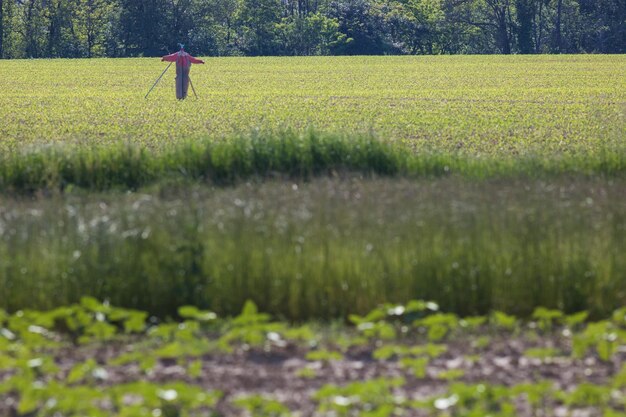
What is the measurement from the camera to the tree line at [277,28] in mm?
83312

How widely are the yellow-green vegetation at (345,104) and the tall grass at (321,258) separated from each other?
327 inches

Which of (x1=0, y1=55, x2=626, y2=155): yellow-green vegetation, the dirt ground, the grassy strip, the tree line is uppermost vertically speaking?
the tree line

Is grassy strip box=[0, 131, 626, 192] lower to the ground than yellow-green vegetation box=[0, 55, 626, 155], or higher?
higher

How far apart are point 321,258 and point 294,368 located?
5.63 ft

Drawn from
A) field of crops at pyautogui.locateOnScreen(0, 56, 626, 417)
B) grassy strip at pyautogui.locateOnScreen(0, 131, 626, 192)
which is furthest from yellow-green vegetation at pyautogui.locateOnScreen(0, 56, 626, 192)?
field of crops at pyautogui.locateOnScreen(0, 56, 626, 417)

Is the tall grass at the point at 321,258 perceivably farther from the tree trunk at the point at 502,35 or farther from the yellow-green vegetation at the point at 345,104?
the tree trunk at the point at 502,35

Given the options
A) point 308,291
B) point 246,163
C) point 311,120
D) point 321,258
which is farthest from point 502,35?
point 308,291

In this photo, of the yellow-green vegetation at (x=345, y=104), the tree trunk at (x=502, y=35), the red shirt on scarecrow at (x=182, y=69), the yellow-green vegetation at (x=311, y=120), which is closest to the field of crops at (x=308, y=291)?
the yellow-green vegetation at (x=311, y=120)

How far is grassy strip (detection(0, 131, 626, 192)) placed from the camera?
13430mm

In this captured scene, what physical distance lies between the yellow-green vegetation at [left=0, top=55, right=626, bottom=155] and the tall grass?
8312mm

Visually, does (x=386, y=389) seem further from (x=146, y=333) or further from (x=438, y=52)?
(x=438, y=52)

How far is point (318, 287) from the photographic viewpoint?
798 centimetres

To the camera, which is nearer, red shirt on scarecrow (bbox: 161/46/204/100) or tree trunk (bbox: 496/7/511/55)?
red shirt on scarecrow (bbox: 161/46/204/100)

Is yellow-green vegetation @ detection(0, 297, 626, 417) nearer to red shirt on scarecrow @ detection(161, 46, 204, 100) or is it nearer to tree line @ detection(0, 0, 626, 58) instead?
red shirt on scarecrow @ detection(161, 46, 204, 100)
